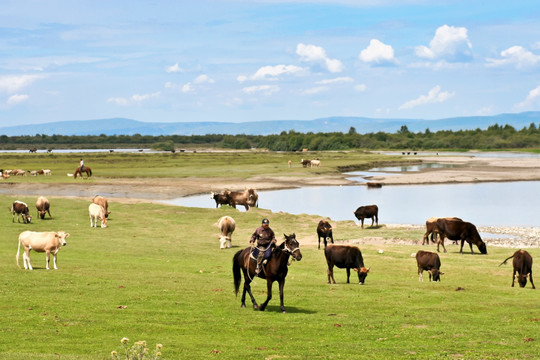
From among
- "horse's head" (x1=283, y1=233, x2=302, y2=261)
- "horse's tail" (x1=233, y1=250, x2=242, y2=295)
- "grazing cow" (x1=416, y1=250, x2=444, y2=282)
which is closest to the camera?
"horse's head" (x1=283, y1=233, x2=302, y2=261)

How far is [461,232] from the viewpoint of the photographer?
3291 cm

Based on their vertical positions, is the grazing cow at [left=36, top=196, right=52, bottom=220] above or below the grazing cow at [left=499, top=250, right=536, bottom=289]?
above

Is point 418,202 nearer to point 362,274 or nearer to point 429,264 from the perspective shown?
point 429,264

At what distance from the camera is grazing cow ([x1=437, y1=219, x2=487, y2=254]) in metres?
32.5

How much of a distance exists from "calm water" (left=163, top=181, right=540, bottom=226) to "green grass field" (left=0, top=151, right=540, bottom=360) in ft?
70.8

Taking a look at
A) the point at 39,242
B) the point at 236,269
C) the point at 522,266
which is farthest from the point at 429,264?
the point at 39,242

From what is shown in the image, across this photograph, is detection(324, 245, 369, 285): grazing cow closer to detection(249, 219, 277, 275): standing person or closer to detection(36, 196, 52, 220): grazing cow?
detection(249, 219, 277, 275): standing person

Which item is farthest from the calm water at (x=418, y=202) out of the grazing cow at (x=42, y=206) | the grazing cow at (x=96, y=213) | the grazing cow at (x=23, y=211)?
the grazing cow at (x=23, y=211)

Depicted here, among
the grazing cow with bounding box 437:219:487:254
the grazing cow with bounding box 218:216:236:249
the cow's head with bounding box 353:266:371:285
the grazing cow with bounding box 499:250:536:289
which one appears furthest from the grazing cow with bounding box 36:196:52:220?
the grazing cow with bounding box 499:250:536:289

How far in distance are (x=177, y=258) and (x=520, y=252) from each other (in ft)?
48.2

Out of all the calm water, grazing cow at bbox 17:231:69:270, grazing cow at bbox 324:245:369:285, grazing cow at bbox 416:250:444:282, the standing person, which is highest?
the standing person

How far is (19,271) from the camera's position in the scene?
888 inches

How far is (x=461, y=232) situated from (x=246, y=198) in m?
24.4

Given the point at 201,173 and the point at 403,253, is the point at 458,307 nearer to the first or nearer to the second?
the point at 403,253
